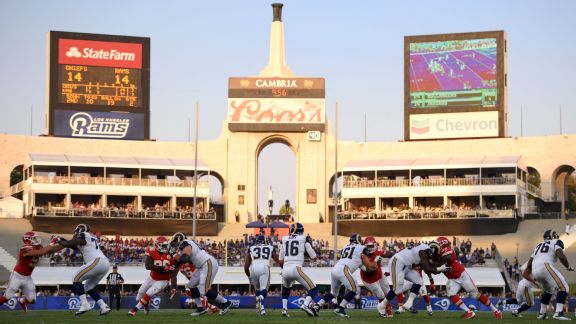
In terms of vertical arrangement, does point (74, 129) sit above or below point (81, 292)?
above

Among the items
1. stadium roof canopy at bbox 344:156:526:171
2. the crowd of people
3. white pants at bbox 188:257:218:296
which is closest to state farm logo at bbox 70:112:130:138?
the crowd of people

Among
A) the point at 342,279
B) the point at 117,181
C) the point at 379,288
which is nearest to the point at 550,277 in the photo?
the point at 379,288

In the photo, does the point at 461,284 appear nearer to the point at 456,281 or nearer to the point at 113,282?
the point at 456,281

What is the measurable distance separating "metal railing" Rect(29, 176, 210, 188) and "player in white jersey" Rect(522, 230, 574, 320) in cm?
5756

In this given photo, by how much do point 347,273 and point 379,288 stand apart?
139cm

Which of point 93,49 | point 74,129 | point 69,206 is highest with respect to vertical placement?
point 93,49

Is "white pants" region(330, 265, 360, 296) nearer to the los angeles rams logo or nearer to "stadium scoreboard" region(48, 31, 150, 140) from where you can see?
the los angeles rams logo

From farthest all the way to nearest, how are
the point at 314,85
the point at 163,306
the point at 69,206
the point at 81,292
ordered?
the point at 314,85
the point at 69,206
the point at 163,306
the point at 81,292

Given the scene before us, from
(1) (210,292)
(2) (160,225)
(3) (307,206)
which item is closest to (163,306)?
(1) (210,292)

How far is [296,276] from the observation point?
3083 centimetres

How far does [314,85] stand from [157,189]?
14.7m

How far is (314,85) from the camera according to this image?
289 ft

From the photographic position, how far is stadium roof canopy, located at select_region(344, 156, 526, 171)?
8444cm

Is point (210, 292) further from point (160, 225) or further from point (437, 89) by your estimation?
point (437, 89)
